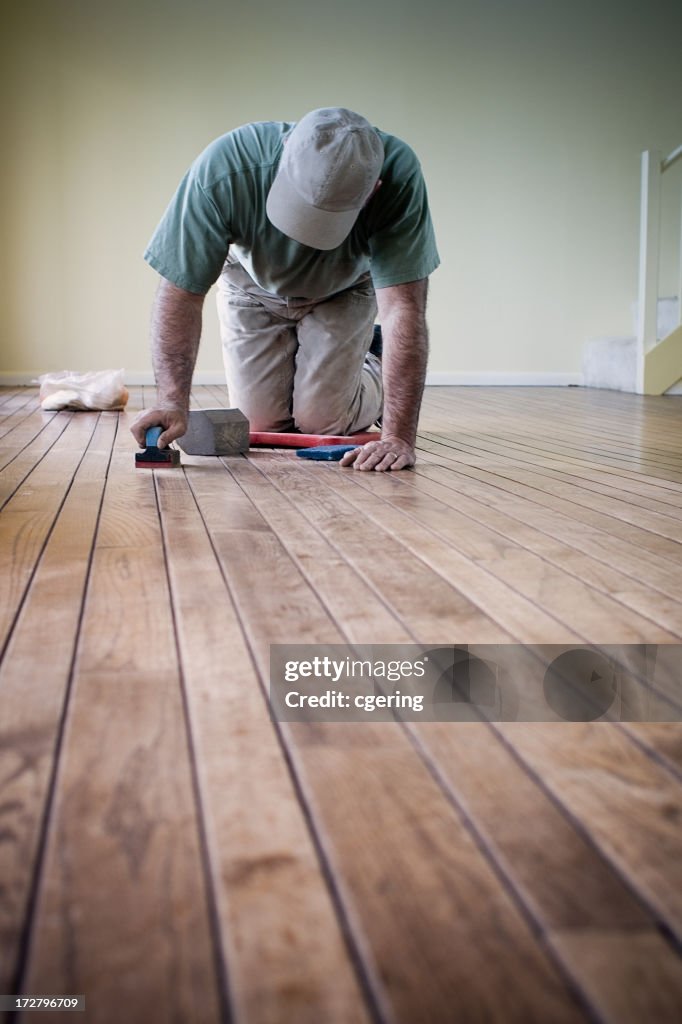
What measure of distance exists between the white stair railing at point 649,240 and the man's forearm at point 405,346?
4026mm

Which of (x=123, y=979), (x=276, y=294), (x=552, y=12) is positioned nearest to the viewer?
(x=123, y=979)

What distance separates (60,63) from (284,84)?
1.51 metres

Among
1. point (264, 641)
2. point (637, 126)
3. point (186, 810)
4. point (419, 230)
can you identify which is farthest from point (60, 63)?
point (186, 810)

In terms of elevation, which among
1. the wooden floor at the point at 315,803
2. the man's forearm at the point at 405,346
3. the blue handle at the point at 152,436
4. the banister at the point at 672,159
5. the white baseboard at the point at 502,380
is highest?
the banister at the point at 672,159

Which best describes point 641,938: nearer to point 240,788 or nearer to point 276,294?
point 240,788

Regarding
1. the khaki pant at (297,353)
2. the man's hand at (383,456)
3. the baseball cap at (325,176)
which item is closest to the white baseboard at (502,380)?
the khaki pant at (297,353)

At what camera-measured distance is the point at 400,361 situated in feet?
9.36

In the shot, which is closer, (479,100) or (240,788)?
(240,788)

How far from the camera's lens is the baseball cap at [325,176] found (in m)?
2.48

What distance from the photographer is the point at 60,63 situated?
665 centimetres

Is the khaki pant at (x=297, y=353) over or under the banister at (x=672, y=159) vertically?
under

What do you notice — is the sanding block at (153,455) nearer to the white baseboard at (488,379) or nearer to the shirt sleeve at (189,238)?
the shirt sleeve at (189,238)

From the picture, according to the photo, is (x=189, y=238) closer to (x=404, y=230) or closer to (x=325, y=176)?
(x=325, y=176)

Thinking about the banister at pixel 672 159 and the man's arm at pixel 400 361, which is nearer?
the man's arm at pixel 400 361
